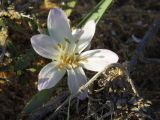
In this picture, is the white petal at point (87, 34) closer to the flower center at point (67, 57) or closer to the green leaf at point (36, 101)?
the flower center at point (67, 57)

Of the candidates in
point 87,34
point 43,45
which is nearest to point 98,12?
point 87,34

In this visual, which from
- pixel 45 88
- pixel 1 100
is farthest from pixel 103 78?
pixel 1 100

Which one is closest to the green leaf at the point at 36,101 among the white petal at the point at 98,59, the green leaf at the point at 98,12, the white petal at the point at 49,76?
the white petal at the point at 49,76

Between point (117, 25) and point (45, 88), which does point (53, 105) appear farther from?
point (117, 25)

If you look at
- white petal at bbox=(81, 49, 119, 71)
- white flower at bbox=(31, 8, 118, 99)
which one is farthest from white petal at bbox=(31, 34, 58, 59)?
white petal at bbox=(81, 49, 119, 71)

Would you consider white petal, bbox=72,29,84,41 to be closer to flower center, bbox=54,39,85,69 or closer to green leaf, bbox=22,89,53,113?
flower center, bbox=54,39,85,69

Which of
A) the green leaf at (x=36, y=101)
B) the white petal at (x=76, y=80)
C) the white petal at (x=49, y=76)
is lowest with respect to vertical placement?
the green leaf at (x=36, y=101)
